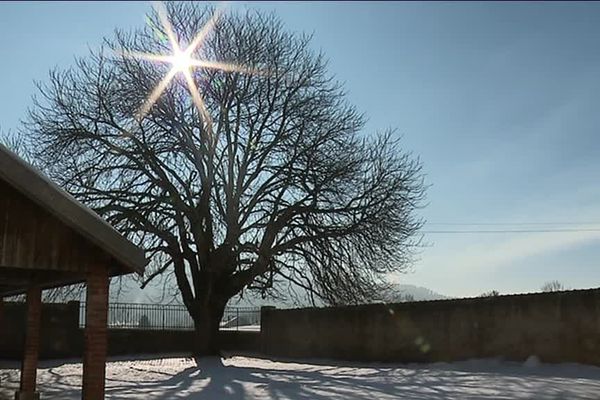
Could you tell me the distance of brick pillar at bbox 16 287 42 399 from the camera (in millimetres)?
11781

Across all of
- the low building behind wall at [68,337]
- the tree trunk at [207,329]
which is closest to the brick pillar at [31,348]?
the low building behind wall at [68,337]

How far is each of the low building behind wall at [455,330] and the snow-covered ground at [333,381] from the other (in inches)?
19.9

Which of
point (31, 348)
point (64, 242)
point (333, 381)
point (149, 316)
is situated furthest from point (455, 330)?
point (149, 316)

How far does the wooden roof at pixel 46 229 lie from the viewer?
27.9 feet

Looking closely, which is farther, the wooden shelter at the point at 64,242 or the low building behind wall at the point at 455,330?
the low building behind wall at the point at 455,330

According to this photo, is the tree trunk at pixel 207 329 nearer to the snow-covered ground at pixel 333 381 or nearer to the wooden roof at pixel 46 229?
the snow-covered ground at pixel 333 381

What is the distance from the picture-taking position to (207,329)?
91.5 feet

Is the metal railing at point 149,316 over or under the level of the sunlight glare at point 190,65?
under

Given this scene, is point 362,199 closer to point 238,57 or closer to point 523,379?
point 238,57

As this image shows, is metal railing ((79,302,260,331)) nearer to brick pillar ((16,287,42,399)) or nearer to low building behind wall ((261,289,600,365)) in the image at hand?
low building behind wall ((261,289,600,365))

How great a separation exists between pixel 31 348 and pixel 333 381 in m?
8.34

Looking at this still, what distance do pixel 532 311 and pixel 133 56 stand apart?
57.6 feet

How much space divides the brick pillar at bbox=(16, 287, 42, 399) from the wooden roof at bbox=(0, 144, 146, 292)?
142 inches

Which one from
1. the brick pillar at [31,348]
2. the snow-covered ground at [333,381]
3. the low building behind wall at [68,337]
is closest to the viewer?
the brick pillar at [31,348]
